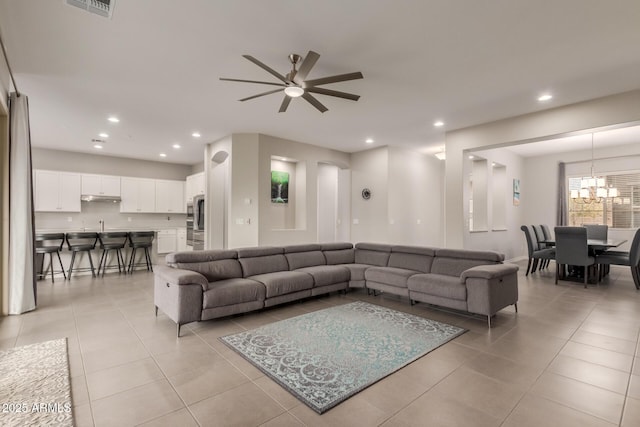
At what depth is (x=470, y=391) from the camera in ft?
7.10

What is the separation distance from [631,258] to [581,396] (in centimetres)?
467

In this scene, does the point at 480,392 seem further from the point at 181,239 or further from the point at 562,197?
the point at 181,239

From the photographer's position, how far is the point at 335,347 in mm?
2863

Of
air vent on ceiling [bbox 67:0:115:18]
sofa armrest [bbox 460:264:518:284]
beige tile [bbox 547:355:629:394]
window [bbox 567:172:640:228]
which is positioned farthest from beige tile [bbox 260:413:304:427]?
window [bbox 567:172:640:228]

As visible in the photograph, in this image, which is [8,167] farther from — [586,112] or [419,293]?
[586,112]

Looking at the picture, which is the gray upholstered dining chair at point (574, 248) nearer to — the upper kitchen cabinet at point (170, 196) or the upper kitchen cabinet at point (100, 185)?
the upper kitchen cabinet at point (170, 196)

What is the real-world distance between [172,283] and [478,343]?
325 cm

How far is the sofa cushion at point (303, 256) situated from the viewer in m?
4.88

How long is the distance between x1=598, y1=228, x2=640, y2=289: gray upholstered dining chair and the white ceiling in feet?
8.73

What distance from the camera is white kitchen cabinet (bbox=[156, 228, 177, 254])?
900 centimetres

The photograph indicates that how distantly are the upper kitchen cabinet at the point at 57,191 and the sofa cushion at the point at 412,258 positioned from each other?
804 cm

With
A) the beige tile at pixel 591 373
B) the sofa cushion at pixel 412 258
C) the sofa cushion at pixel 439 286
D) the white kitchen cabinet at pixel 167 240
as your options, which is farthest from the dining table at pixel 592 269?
the white kitchen cabinet at pixel 167 240

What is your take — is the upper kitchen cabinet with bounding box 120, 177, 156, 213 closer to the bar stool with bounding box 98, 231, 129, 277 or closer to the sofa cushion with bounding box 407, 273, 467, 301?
the bar stool with bounding box 98, 231, 129, 277

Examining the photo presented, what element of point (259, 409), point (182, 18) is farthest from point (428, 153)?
point (259, 409)
